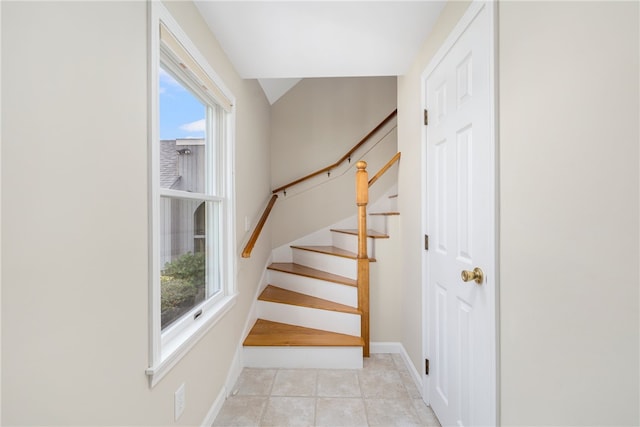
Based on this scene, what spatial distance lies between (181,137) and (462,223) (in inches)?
58.9

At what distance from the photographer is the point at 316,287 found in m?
2.68

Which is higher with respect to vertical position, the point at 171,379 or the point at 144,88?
the point at 144,88

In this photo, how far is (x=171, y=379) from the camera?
1.24 meters

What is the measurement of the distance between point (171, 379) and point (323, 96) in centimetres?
323

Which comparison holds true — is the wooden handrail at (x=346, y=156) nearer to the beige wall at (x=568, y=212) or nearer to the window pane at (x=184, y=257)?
the window pane at (x=184, y=257)

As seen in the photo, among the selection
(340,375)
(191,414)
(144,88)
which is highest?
(144,88)

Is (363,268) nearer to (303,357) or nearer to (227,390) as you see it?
(303,357)

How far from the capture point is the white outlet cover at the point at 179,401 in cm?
127

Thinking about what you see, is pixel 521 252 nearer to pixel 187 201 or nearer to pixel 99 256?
pixel 99 256

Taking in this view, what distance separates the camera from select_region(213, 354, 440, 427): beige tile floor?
1707 mm

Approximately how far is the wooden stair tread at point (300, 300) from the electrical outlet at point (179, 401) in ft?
4.07

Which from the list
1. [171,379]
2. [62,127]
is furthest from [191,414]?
[62,127]

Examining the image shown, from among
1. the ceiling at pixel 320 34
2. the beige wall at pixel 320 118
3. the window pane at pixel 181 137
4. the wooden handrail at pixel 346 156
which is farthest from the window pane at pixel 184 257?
A: the beige wall at pixel 320 118

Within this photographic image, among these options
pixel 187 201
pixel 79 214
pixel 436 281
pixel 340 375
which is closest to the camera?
pixel 79 214
